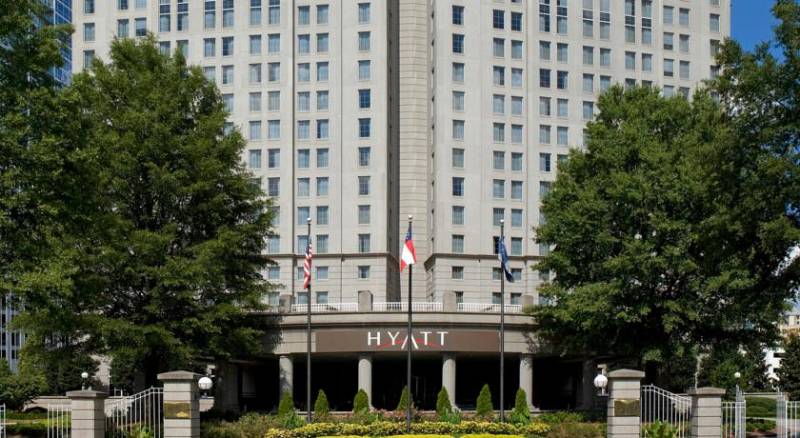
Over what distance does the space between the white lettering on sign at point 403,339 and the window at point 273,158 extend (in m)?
31.5

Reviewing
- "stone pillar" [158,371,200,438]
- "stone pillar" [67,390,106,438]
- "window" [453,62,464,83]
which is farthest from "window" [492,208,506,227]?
"stone pillar" [67,390,106,438]

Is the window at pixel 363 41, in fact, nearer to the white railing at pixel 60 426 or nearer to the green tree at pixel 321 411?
the green tree at pixel 321 411

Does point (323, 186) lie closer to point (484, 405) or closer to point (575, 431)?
point (484, 405)

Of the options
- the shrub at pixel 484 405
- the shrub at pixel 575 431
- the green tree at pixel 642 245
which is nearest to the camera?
the shrub at pixel 575 431

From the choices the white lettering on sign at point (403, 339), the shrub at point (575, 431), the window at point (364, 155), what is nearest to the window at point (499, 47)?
the window at point (364, 155)

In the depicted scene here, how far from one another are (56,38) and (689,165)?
2874 cm

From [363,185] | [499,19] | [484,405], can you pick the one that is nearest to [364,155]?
[363,185]

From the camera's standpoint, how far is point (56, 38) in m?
33.0

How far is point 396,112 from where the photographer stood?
85.6 meters

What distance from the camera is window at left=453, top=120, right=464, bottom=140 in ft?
267

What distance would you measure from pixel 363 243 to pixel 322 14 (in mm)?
21030

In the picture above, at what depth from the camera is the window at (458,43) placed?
82125 millimetres

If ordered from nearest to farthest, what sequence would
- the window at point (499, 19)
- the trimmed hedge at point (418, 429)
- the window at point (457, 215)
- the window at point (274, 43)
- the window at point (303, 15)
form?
the trimmed hedge at point (418, 429) → the window at point (457, 215) → the window at point (303, 15) → the window at point (274, 43) → the window at point (499, 19)

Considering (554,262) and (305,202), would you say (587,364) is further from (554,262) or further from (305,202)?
(305,202)
